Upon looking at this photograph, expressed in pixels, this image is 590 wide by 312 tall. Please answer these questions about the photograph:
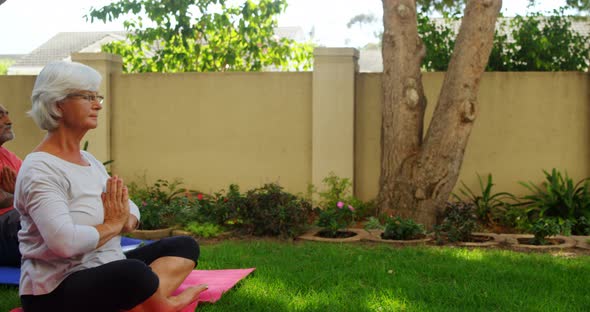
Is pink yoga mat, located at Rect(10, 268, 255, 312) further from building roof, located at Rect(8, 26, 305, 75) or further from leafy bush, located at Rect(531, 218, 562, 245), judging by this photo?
building roof, located at Rect(8, 26, 305, 75)

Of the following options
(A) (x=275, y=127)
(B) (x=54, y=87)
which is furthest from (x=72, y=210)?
(A) (x=275, y=127)

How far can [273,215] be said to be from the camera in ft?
22.8

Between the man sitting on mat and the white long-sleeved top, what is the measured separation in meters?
1.61

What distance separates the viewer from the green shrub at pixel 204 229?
7.08 metres

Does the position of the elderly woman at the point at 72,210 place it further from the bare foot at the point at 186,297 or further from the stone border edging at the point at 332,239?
the stone border edging at the point at 332,239

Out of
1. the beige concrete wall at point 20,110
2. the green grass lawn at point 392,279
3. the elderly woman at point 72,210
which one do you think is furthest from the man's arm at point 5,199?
the beige concrete wall at point 20,110

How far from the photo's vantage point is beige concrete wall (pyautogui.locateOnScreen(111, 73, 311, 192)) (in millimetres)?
8688

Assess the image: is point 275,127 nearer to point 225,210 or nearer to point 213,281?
point 225,210

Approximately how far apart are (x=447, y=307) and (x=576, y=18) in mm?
6447

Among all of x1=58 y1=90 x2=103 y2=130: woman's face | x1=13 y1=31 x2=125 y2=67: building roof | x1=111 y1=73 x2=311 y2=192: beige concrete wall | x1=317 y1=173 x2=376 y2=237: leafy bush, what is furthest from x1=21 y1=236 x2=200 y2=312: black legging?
x1=13 y1=31 x2=125 y2=67: building roof

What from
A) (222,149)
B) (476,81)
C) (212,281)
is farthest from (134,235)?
(476,81)

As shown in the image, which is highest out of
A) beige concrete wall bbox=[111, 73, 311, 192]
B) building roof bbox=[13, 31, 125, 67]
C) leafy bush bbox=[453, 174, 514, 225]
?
building roof bbox=[13, 31, 125, 67]

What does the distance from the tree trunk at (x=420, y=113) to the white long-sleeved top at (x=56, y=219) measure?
437 cm

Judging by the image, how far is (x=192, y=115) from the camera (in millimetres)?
8891
